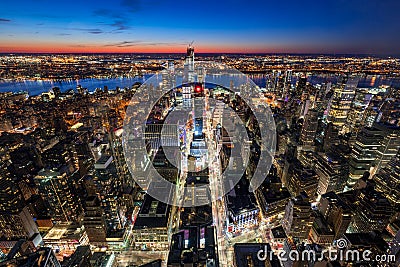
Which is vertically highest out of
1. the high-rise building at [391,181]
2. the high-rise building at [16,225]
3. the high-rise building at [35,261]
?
the high-rise building at [35,261]

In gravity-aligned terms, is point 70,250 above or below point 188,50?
below

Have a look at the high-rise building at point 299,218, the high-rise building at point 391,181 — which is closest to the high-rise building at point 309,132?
the high-rise building at point 391,181

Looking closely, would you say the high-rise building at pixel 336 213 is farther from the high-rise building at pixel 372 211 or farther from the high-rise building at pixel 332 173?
the high-rise building at pixel 332 173

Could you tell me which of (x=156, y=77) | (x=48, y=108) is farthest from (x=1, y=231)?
(x=156, y=77)

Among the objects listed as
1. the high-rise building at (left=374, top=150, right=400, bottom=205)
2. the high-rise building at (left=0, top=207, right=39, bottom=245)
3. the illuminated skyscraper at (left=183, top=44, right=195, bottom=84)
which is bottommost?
the high-rise building at (left=0, top=207, right=39, bottom=245)

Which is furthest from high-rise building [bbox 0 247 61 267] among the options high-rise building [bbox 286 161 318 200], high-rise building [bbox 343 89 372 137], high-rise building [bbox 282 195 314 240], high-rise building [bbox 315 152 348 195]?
high-rise building [bbox 343 89 372 137]

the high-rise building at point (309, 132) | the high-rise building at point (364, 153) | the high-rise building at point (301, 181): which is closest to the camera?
the high-rise building at point (301, 181)

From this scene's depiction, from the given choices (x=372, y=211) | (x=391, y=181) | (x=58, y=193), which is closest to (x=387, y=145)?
(x=391, y=181)

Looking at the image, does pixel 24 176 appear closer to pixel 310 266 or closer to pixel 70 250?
pixel 70 250

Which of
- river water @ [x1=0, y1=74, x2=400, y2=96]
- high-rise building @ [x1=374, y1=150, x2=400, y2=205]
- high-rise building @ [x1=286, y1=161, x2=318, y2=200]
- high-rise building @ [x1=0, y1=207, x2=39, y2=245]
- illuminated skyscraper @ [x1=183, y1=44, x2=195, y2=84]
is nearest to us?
high-rise building @ [x1=0, y1=207, x2=39, y2=245]

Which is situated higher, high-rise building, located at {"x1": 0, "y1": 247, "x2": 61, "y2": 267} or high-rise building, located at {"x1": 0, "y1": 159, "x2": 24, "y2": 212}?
high-rise building, located at {"x1": 0, "y1": 247, "x2": 61, "y2": 267}

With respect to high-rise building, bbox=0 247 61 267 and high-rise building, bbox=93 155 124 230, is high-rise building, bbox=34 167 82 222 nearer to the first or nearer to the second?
high-rise building, bbox=93 155 124 230
